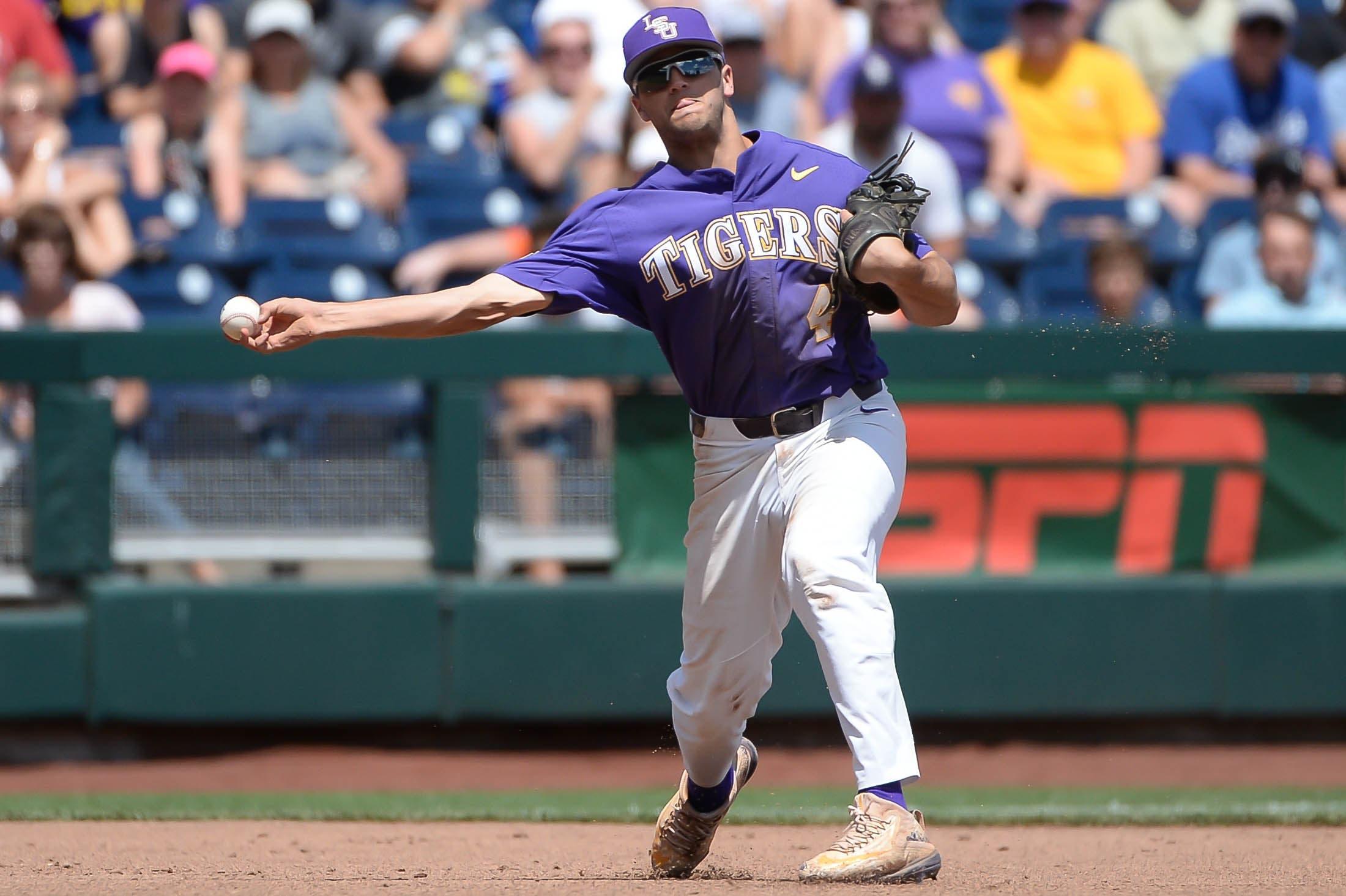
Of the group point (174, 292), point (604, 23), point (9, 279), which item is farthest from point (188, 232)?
point (604, 23)

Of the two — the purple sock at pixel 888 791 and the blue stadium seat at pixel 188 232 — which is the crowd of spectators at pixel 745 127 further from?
the purple sock at pixel 888 791

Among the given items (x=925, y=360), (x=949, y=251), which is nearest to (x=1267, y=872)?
(x=925, y=360)

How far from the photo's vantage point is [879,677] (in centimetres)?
337

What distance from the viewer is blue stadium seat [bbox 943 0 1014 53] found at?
9.59 metres

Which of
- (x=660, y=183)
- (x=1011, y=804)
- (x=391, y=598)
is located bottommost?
(x=1011, y=804)

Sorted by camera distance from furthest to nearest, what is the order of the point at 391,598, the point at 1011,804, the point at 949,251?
the point at 949,251 → the point at 391,598 → the point at 1011,804

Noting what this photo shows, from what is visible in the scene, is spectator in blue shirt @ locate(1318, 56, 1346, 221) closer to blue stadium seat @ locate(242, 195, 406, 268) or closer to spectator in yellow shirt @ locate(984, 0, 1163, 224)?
spectator in yellow shirt @ locate(984, 0, 1163, 224)

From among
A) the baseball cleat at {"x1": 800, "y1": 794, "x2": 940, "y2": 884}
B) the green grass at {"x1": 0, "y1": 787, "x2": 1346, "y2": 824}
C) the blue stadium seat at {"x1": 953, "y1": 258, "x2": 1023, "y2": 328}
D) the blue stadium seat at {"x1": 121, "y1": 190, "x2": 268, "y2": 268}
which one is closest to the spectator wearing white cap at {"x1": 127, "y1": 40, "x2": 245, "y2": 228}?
the blue stadium seat at {"x1": 121, "y1": 190, "x2": 268, "y2": 268}

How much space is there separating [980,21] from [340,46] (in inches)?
152

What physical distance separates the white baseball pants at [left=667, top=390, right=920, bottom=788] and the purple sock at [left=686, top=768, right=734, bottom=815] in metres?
0.03

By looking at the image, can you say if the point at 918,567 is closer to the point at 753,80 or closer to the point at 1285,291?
the point at 1285,291

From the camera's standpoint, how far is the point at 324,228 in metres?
7.31

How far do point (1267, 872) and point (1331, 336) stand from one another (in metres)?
2.86

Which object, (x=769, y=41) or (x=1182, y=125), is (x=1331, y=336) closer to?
(x=1182, y=125)
